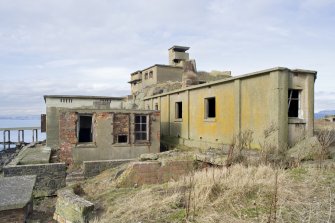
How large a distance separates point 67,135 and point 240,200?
12101 mm

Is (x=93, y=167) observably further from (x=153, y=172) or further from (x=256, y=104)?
(x=256, y=104)

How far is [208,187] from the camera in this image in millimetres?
5777

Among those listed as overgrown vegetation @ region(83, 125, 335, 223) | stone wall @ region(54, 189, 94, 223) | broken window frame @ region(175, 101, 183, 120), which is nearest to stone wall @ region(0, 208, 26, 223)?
overgrown vegetation @ region(83, 125, 335, 223)

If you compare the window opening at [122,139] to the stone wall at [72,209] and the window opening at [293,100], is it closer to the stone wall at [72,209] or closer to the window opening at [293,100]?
the stone wall at [72,209]

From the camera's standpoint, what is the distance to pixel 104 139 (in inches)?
615

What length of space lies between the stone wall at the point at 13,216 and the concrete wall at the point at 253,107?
332 inches

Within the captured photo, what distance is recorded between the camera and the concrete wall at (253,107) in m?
9.90

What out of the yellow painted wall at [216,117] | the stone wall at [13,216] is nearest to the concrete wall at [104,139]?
the yellow painted wall at [216,117]

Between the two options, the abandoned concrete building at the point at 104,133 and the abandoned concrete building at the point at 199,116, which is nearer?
the abandoned concrete building at the point at 199,116

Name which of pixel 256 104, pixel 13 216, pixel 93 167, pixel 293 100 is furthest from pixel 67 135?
pixel 293 100

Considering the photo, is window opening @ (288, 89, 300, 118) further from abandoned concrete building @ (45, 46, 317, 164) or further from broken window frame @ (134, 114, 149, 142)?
broken window frame @ (134, 114, 149, 142)

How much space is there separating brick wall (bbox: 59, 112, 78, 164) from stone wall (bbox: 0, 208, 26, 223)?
11.2m

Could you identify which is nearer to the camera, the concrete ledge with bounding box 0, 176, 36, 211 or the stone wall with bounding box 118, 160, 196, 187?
the concrete ledge with bounding box 0, 176, 36, 211

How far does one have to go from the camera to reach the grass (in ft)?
14.5
